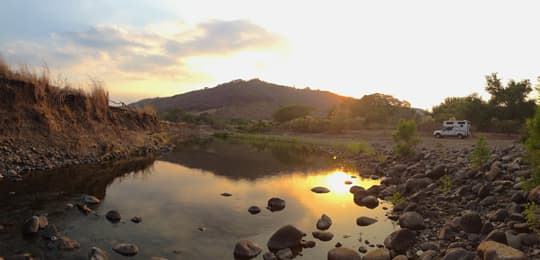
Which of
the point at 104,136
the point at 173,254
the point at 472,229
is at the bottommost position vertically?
the point at 173,254

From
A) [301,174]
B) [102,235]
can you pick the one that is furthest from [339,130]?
[102,235]

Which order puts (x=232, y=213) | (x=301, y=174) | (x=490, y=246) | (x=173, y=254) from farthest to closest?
(x=301, y=174)
(x=232, y=213)
(x=173, y=254)
(x=490, y=246)

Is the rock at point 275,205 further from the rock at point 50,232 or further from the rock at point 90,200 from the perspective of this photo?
the rock at point 50,232

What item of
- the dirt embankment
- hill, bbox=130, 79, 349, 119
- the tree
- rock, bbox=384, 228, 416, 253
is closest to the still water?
rock, bbox=384, 228, 416, 253

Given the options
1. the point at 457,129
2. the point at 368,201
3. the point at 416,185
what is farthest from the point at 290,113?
the point at 368,201

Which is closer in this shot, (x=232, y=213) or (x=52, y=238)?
(x=52, y=238)

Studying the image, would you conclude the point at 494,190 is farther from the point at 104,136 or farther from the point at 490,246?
the point at 104,136

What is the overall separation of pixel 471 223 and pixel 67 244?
9625 mm

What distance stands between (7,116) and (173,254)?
50.1ft

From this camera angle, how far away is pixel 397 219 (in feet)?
34.9

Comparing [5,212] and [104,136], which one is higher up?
[104,136]

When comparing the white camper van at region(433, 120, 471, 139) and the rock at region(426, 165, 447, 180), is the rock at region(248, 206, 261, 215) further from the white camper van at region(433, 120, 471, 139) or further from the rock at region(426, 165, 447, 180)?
the white camper van at region(433, 120, 471, 139)

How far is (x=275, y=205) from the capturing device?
482 inches

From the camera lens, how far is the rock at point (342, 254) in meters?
7.58
